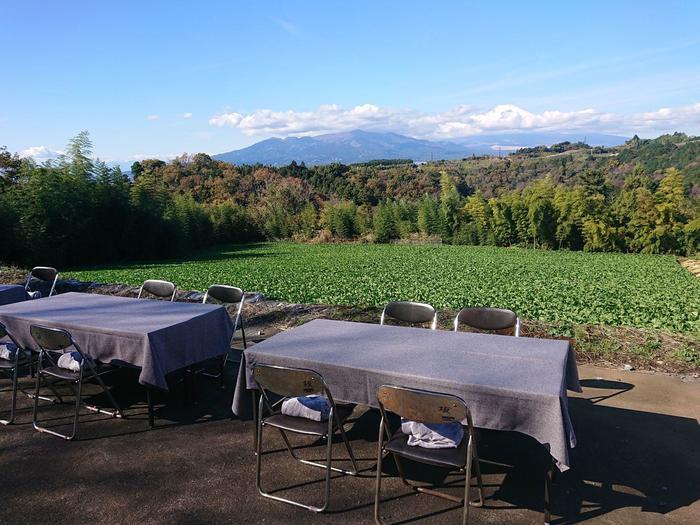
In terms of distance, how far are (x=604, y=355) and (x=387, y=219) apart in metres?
31.2

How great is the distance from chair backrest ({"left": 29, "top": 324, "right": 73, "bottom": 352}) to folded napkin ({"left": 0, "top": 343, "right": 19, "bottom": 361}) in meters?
1.10

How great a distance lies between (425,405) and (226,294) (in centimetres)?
330

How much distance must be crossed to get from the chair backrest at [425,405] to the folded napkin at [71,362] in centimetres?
279

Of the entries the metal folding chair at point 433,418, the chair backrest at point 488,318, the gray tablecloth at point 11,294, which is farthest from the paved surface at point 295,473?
the gray tablecloth at point 11,294

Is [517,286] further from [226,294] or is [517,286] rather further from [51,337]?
[51,337]

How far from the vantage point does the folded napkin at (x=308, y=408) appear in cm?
297

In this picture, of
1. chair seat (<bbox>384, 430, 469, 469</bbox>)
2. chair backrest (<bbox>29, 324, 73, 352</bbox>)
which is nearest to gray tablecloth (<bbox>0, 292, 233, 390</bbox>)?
chair backrest (<bbox>29, 324, 73, 352</bbox>)

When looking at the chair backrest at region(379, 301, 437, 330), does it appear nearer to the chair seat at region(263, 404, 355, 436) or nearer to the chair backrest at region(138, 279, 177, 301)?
the chair seat at region(263, 404, 355, 436)

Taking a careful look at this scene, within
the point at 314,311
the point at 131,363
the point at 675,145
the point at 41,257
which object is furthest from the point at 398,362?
the point at 675,145

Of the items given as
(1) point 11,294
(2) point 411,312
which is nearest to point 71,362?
(1) point 11,294

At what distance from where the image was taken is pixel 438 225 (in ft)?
110

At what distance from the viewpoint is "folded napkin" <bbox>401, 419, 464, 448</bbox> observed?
259cm

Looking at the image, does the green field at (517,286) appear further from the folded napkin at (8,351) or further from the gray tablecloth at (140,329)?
the folded napkin at (8,351)

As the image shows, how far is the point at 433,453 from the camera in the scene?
2523 mm
